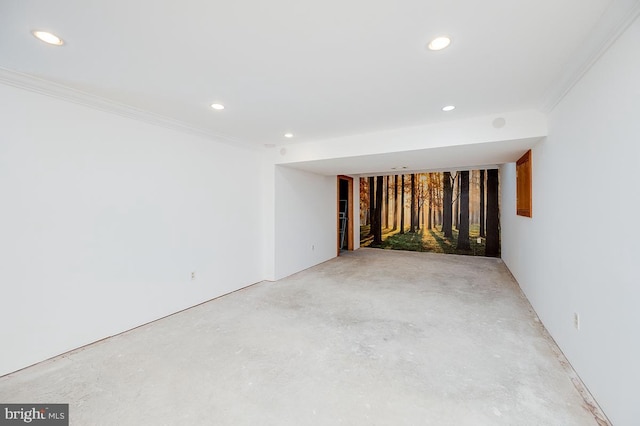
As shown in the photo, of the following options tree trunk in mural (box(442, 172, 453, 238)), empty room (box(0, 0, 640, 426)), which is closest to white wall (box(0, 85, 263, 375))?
empty room (box(0, 0, 640, 426))

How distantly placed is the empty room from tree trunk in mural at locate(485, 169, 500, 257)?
242cm

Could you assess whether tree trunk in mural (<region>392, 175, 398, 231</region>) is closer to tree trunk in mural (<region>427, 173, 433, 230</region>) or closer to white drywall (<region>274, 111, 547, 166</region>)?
A: tree trunk in mural (<region>427, 173, 433, 230</region>)

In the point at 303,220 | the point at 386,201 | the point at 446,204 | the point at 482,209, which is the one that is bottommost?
the point at 303,220

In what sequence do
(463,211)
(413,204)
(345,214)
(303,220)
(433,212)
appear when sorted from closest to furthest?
(303,220), (463,211), (433,212), (413,204), (345,214)

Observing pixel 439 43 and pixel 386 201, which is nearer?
pixel 439 43

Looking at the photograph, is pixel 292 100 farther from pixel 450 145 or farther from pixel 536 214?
pixel 536 214

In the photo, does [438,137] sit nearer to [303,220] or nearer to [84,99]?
[303,220]

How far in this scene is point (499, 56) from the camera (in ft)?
5.81

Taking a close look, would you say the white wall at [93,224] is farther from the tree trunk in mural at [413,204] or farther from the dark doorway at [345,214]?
the tree trunk in mural at [413,204]

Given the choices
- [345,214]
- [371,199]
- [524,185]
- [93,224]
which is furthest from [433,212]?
[93,224]

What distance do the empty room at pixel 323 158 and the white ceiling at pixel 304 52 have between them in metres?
0.02

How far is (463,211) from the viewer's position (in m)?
6.64

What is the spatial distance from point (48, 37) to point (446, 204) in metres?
7.34

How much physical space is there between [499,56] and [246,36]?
5.50 ft
